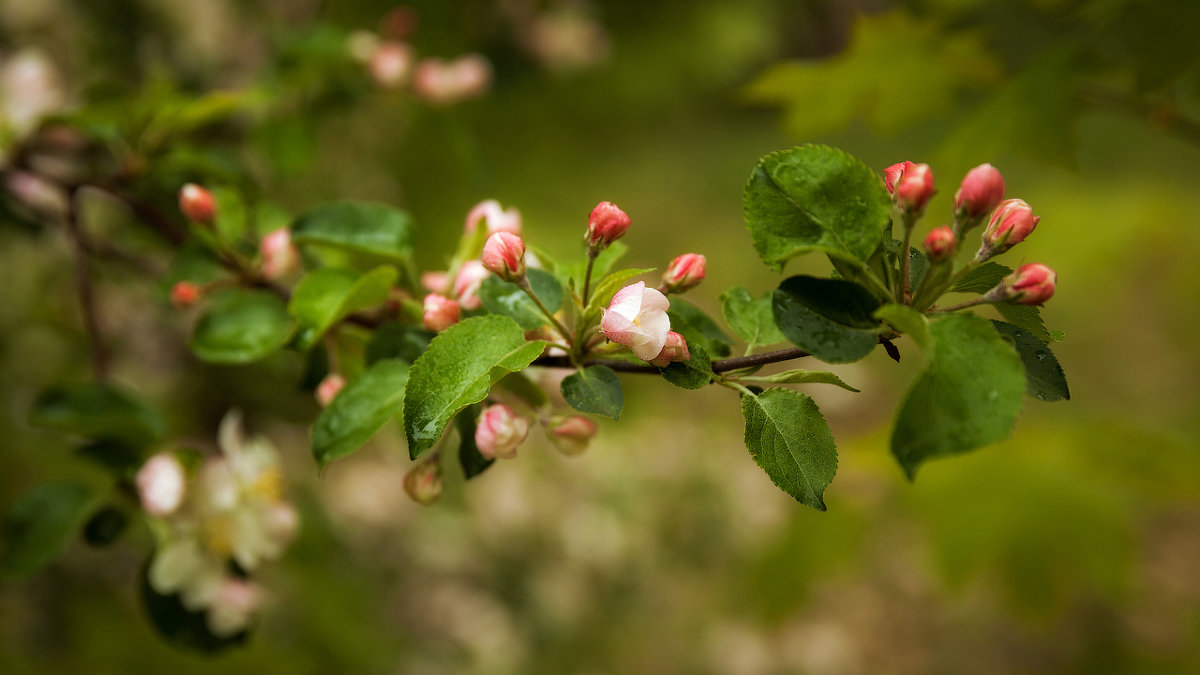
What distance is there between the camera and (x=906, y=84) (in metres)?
0.87

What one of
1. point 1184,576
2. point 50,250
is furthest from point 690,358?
point 1184,576

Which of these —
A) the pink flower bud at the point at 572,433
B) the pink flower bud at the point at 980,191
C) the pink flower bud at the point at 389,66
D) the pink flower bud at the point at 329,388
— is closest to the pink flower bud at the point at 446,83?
the pink flower bud at the point at 389,66

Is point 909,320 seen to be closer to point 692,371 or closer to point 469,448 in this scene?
point 692,371

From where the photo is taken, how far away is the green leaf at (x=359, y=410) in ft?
1.31

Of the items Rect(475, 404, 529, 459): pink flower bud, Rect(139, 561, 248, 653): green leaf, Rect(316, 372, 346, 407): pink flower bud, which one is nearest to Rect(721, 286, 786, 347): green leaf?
Rect(475, 404, 529, 459): pink flower bud

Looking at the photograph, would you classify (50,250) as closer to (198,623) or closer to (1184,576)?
(198,623)

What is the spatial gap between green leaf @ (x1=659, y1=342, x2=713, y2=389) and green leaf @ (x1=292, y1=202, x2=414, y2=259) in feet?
0.71

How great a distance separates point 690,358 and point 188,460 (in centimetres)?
41

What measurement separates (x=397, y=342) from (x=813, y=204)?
0.81 ft

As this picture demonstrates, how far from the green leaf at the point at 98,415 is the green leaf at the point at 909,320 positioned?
0.53m

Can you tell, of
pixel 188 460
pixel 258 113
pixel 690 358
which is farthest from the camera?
pixel 258 113

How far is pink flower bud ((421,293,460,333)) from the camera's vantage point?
410 mm

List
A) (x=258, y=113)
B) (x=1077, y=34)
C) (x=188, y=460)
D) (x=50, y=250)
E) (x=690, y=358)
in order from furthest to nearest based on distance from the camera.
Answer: (x=50, y=250) → (x=258, y=113) → (x=1077, y=34) → (x=188, y=460) → (x=690, y=358)

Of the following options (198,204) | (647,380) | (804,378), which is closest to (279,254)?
(198,204)
